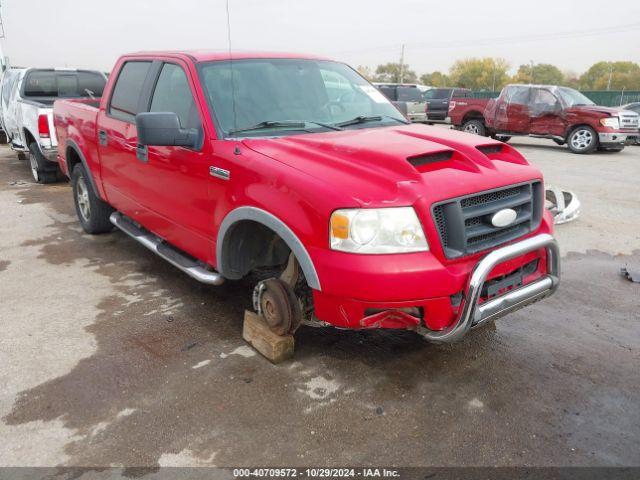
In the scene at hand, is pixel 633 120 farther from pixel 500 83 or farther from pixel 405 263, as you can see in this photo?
pixel 500 83

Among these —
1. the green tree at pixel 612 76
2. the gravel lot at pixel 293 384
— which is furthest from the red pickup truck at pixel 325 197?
the green tree at pixel 612 76

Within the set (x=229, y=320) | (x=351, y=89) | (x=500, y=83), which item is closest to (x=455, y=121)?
(x=351, y=89)

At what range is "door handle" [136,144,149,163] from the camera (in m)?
4.04

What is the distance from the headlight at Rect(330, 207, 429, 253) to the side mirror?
4.41 ft

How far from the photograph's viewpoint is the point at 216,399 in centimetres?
290

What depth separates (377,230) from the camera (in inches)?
100

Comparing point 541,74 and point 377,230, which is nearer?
point 377,230

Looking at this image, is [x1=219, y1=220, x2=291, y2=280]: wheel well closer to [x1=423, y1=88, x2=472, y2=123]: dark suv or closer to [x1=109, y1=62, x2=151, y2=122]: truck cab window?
[x1=109, y1=62, x2=151, y2=122]: truck cab window

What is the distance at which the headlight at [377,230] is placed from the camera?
8.33 ft

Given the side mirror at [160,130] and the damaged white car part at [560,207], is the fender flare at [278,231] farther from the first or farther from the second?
the damaged white car part at [560,207]

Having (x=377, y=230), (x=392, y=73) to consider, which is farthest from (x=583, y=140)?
(x=392, y=73)

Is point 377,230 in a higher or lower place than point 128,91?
lower

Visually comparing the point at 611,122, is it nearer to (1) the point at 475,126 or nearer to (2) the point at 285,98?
(1) the point at 475,126

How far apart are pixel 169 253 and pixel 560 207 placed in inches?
191
